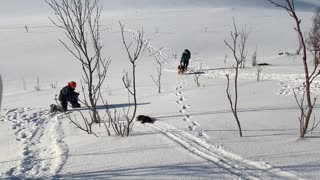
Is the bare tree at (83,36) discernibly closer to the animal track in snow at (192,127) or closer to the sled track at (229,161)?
the animal track in snow at (192,127)

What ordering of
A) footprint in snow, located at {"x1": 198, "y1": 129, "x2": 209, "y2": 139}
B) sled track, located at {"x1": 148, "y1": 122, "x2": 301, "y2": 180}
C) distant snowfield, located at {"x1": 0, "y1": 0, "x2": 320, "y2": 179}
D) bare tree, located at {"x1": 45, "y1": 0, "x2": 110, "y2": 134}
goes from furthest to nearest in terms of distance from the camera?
1. bare tree, located at {"x1": 45, "y1": 0, "x2": 110, "y2": 134}
2. footprint in snow, located at {"x1": 198, "y1": 129, "x2": 209, "y2": 139}
3. distant snowfield, located at {"x1": 0, "y1": 0, "x2": 320, "y2": 179}
4. sled track, located at {"x1": 148, "y1": 122, "x2": 301, "y2": 180}

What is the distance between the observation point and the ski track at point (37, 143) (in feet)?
15.3

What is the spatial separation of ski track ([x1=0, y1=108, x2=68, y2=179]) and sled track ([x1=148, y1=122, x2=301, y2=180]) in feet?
5.07

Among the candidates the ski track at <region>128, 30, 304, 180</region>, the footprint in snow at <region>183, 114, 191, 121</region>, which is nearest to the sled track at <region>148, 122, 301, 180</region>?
the ski track at <region>128, 30, 304, 180</region>

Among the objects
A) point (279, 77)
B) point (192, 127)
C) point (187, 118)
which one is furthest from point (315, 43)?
point (279, 77)

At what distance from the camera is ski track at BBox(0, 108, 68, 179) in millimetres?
4660

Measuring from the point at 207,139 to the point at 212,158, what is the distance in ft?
2.47

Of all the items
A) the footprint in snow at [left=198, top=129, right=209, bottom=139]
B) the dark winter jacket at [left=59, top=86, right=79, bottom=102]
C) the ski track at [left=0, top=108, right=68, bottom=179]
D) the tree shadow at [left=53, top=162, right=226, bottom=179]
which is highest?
the dark winter jacket at [left=59, top=86, right=79, bottom=102]

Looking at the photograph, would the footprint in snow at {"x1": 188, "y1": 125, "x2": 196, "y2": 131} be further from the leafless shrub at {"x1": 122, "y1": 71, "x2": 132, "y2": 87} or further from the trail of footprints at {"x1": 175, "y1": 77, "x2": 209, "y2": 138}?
the leafless shrub at {"x1": 122, "y1": 71, "x2": 132, "y2": 87}

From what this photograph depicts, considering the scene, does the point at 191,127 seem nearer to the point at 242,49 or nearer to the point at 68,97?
the point at 242,49

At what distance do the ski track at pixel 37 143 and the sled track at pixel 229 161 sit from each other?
154cm

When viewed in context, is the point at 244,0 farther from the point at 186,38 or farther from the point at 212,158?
the point at 212,158

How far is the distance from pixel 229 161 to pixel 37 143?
2968 millimetres

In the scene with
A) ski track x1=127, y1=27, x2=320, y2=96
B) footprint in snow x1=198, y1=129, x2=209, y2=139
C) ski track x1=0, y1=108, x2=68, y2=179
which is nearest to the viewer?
ski track x1=0, y1=108, x2=68, y2=179
